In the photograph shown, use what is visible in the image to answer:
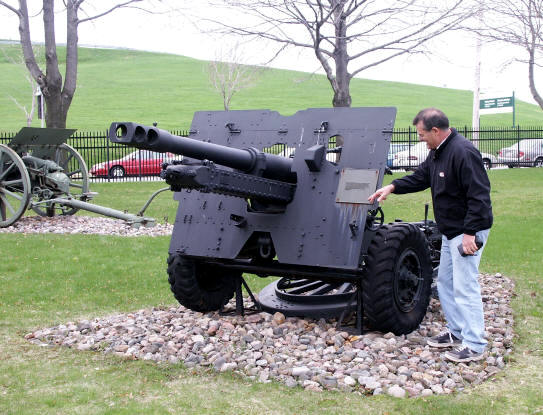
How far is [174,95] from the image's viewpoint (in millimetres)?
59219

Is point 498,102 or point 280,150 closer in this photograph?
point 280,150

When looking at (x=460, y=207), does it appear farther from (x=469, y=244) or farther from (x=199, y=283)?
(x=199, y=283)

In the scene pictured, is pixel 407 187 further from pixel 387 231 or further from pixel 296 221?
pixel 296 221

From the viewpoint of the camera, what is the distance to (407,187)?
5797mm

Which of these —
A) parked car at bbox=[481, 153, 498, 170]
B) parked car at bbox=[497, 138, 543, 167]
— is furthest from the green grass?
parked car at bbox=[497, 138, 543, 167]

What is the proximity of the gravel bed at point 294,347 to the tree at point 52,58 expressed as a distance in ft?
41.8

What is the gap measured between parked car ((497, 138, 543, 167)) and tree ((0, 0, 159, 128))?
18723 millimetres

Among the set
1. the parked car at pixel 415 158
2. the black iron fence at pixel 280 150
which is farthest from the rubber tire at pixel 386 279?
the parked car at pixel 415 158

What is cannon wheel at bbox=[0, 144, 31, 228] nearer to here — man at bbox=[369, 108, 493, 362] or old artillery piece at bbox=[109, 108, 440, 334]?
old artillery piece at bbox=[109, 108, 440, 334]

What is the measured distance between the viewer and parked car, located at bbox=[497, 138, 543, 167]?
103 feet

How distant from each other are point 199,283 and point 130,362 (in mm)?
1381

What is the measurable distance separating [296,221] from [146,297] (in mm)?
2446

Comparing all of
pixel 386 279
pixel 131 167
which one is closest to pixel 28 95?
pixel 131 167

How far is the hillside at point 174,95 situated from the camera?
5131cm
